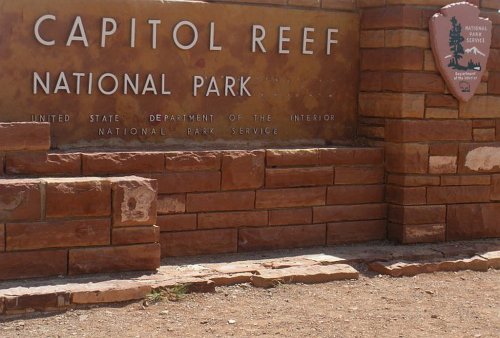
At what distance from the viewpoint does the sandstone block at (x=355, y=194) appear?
25.9ft

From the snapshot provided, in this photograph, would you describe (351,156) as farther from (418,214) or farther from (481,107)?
(481,107)

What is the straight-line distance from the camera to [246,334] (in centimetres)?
560

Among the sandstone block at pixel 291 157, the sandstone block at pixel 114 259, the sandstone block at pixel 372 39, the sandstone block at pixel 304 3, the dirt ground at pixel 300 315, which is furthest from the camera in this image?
the sandstone block at pixel 372 39

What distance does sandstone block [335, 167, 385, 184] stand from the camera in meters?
7.88

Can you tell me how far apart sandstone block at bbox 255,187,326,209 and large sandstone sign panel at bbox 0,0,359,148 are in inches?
22.3

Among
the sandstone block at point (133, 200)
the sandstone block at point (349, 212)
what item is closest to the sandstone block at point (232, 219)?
the sandstone block at point (349, 212)

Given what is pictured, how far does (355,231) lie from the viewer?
8.05 metres

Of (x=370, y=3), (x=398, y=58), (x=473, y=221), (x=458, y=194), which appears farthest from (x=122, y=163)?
(x=473, y=221)

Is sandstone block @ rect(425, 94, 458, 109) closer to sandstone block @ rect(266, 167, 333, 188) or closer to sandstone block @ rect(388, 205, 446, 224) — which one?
sandstone block @ rect(388, 205, 446, 224)

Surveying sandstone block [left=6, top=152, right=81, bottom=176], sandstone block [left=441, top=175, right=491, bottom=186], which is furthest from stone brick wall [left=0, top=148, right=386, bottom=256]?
sandstone block [left=441, top=175, right=491, bottom=186]

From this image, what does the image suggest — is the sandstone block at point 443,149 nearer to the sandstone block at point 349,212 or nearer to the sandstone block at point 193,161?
the sandstone block at point 349,212

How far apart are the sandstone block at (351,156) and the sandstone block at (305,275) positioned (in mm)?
1088

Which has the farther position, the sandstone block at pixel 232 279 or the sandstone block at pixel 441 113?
the sandstone block at pixel 441 113

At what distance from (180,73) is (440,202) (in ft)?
9.02
